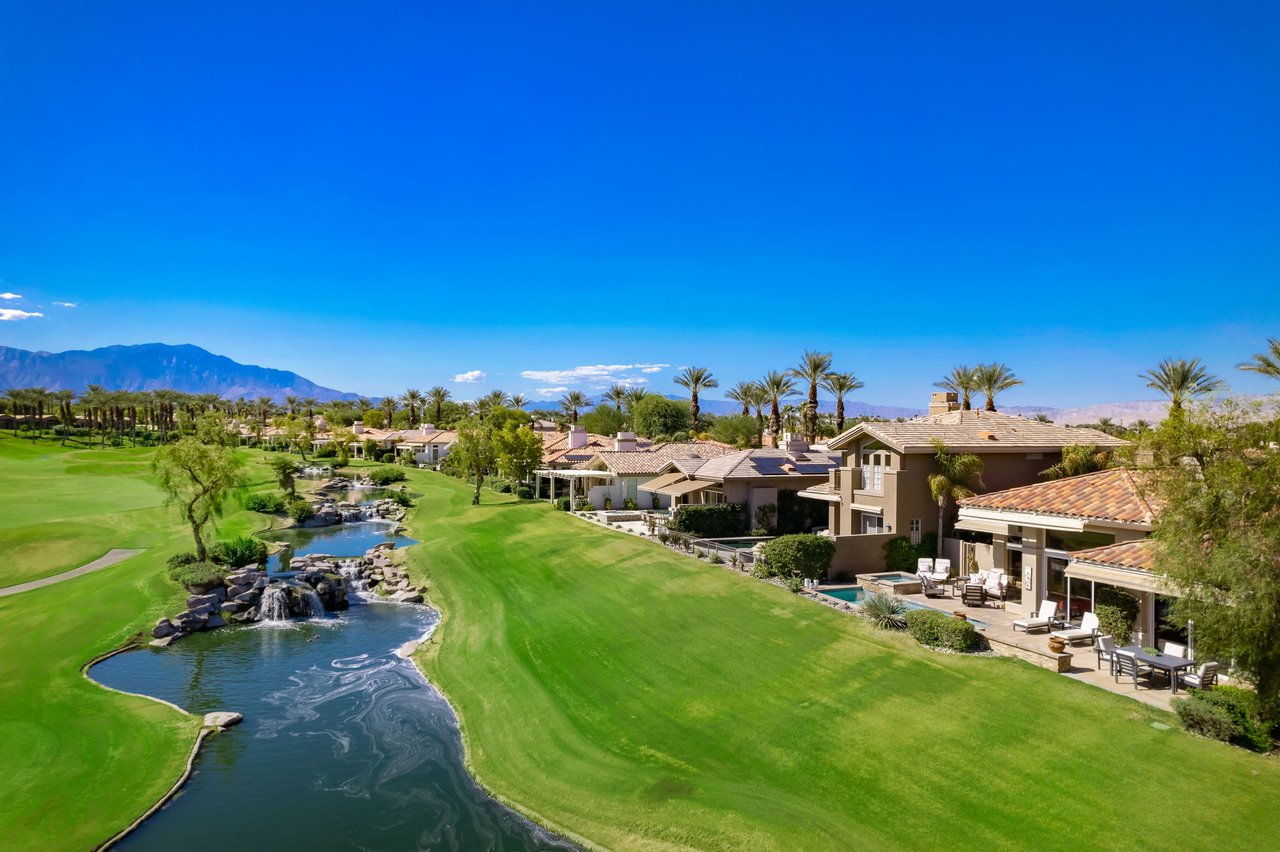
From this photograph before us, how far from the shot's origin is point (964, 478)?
28859 millimetres

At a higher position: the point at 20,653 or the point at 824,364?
the point at 824,364

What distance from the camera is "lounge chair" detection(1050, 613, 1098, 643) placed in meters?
18.8

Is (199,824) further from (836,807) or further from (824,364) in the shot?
(824,364)

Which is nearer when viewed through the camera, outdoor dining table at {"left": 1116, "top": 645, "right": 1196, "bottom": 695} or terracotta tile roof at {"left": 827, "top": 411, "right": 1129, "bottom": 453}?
outdoor dining table at {"left": 1116, "top": 645, "right": 1196, "bottom": 695}

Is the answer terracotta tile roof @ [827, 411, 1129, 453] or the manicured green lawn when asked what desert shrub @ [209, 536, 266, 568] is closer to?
the manicured green lawn

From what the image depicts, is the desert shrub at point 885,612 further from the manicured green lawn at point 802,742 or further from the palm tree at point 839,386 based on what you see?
the palm tree at point 839,386

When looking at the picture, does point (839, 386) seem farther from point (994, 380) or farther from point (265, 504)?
point (265, 504)

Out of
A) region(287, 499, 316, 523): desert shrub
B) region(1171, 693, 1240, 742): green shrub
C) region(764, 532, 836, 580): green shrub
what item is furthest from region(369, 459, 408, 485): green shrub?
region(1171, 693, 1240, 742): green shrub

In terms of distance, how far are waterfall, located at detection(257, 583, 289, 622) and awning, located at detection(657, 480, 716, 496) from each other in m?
21.1

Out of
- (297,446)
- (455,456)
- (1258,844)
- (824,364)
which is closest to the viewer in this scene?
(1258,844)

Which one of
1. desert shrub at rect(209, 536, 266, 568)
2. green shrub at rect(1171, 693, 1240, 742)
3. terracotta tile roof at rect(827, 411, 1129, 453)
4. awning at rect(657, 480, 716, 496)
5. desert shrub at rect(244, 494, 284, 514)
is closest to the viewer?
green shrub at rect(1171, 693, 1240, 742)

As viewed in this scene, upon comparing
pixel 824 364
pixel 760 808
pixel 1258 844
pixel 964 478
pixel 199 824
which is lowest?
pixel 199 824

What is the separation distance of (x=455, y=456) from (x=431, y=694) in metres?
47.6

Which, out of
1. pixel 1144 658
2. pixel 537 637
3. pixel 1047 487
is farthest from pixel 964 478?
pixel 537 637
